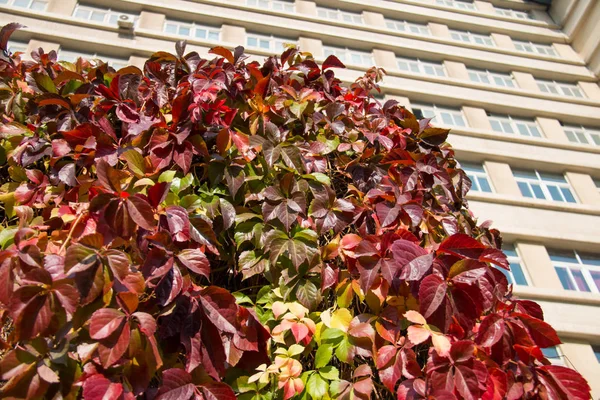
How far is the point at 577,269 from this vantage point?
38.3ft

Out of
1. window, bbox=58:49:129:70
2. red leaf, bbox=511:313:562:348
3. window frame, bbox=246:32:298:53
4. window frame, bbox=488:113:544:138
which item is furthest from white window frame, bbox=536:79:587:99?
red leaf, bbox=511:313:562:348

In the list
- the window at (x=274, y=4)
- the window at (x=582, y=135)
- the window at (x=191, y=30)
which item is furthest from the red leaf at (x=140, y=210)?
the window at (x=582, y=135)

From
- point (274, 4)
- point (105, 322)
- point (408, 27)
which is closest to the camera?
point (105, 322)

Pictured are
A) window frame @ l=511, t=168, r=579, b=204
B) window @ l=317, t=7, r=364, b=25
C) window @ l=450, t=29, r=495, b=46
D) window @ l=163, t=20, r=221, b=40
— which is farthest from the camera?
window @ l=450, t=29, r=495, b=46

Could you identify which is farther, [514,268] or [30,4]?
[30,4]

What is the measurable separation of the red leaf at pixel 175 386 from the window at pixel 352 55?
1474cm

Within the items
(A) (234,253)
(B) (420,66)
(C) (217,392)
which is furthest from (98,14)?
(C) (217,392)

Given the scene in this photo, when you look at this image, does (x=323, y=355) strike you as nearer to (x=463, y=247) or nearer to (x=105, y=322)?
(x=463, y=247)

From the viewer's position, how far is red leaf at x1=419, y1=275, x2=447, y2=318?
63.5 inches

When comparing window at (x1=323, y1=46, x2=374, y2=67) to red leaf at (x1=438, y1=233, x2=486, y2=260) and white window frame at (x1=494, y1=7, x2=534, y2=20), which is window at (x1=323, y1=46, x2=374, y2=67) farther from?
red leaf at (x1=438, y1=233, x2=486, y2=260)

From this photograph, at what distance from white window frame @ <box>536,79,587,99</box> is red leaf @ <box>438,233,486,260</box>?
17351 millimetres

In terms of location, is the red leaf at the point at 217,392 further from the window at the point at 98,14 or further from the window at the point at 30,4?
the window at the point at 30,4

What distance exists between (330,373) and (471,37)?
18646 millimetres

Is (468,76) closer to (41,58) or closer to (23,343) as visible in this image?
(41,58)
